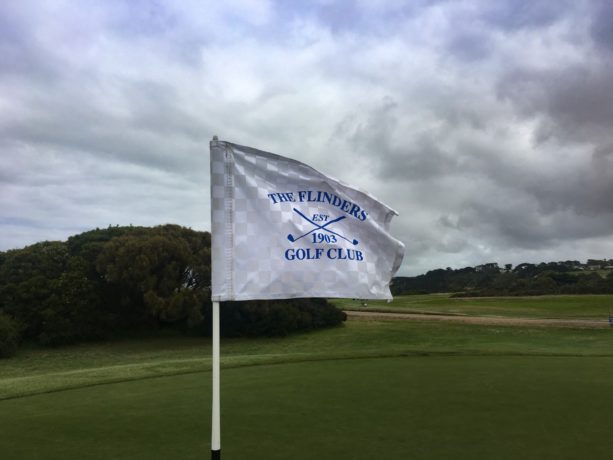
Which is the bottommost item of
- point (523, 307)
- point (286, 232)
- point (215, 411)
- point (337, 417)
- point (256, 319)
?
point (337, 417)

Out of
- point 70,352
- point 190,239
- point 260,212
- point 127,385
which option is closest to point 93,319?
point 70,352

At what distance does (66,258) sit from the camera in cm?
2675

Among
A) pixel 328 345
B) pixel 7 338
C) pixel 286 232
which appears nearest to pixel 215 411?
pixel 286 232

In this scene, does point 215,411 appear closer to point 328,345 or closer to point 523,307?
point 328,345

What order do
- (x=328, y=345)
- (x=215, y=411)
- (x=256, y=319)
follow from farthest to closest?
(x=256, y=319), (x=328, y=345), (x=215, y=411)

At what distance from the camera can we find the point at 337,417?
652 centimetres

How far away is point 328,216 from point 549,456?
300cm

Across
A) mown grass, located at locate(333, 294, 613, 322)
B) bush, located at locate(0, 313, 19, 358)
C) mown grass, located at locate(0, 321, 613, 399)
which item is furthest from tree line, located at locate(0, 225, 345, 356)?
mown grass, located at locate(333, 294, 613, 322)

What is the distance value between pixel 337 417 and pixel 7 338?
2074 cm

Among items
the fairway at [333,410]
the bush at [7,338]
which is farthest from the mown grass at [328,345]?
the fairway at [333,410]

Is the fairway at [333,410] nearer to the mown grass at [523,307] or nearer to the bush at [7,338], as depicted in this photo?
the bush at [7,338]

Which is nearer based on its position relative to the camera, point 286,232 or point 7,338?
point 286,232

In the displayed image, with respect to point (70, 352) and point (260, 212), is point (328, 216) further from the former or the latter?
point (70, 352)

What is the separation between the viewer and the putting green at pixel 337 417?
523 centimetres
